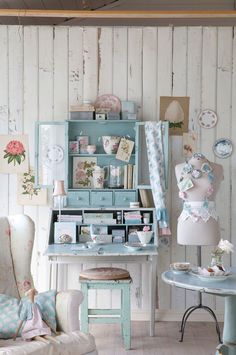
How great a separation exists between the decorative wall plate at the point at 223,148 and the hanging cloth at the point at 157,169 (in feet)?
1.68

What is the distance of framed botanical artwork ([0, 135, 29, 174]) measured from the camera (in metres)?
5.02

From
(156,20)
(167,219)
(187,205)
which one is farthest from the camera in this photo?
(156,20)

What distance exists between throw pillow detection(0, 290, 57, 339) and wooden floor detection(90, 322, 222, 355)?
1.13m

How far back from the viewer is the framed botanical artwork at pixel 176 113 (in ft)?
16.3

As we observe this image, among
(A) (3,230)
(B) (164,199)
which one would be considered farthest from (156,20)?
(A) (3,230)

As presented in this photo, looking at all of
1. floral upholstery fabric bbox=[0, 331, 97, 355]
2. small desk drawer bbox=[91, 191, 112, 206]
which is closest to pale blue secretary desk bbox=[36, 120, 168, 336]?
small desk drawer bbox=[91, 191, 112, 206]

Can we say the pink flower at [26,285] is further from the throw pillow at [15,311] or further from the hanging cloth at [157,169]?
the hanging cloth at [157,169]

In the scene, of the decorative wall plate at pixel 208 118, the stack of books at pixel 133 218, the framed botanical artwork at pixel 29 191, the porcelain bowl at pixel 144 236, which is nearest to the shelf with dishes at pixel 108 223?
the stack of books at pixel 133 218

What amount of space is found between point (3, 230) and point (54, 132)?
1527 mm

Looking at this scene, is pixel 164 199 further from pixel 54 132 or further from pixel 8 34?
pixel 8 34

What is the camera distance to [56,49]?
16.5 ft

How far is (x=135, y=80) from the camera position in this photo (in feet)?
16.4

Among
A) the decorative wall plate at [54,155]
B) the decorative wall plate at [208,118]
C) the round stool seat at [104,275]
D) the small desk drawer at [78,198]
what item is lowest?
the round stool seat at [104,275]

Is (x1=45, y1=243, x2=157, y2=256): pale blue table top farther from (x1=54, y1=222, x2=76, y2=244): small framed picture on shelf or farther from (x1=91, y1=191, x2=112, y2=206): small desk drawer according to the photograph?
(x1=91, y1=191, x2=112, y2=206): small desk drawer
